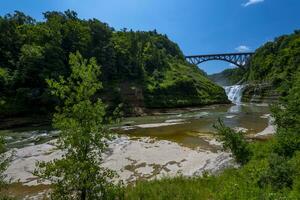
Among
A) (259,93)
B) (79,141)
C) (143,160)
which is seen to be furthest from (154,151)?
(259,93)

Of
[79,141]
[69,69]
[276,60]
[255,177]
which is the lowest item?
[255,177]

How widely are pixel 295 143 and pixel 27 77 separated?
47.0 metres

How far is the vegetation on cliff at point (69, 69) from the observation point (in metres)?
53.6

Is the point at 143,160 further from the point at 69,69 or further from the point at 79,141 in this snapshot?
the point at 69,69

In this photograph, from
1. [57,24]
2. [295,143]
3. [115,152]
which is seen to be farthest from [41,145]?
[57,24]

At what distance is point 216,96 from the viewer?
298 feet

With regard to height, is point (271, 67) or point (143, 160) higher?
point (271, 67)

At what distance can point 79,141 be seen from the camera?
11.5 m

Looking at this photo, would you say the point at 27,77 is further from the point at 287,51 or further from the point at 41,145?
the point at 287,51

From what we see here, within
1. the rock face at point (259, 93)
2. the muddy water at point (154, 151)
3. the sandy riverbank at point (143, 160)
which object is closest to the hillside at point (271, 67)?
the rock face at point (259, 93)

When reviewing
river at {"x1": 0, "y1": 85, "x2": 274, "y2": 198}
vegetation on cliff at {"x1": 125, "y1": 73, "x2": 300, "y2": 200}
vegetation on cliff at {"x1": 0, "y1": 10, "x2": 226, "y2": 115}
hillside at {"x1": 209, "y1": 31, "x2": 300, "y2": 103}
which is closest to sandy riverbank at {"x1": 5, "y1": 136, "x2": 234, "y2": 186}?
river at {"x1": 0, "y1": 85, "x2": 274, "y2": 198}

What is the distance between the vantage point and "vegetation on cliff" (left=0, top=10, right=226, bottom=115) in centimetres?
5356

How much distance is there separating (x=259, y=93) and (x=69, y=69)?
53.8 m

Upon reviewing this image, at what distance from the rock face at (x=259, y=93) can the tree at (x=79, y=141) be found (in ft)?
243
